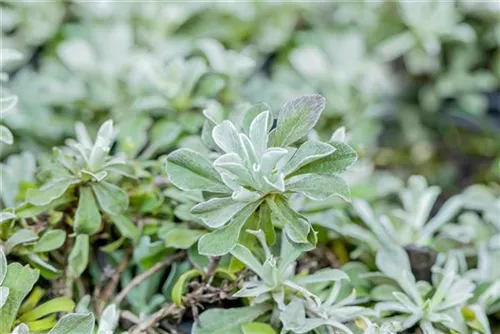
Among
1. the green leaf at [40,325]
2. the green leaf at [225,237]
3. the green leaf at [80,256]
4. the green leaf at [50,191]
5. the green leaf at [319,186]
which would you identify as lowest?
the green leaf at [40,325]

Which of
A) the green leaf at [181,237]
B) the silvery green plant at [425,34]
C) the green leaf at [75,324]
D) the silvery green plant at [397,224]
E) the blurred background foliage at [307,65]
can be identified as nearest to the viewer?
the green leaf at [75,324]

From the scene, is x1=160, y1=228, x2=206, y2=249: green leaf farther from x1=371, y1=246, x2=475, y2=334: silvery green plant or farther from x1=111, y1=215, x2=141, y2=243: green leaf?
x1=371, y1=246, x2=475, y2=334: silvery green plant

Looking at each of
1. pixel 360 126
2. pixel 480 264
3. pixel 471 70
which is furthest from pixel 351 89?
pixel 480 264

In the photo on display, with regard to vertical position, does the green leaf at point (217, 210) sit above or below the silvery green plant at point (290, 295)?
above

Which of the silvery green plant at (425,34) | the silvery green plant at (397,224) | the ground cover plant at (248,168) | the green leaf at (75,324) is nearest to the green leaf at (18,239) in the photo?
the ground cover plant at (248,168)

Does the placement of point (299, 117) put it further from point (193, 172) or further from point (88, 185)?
point (88, 185)

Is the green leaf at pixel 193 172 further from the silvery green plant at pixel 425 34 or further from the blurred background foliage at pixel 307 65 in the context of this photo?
the silvery green plant at pixel 425 34
